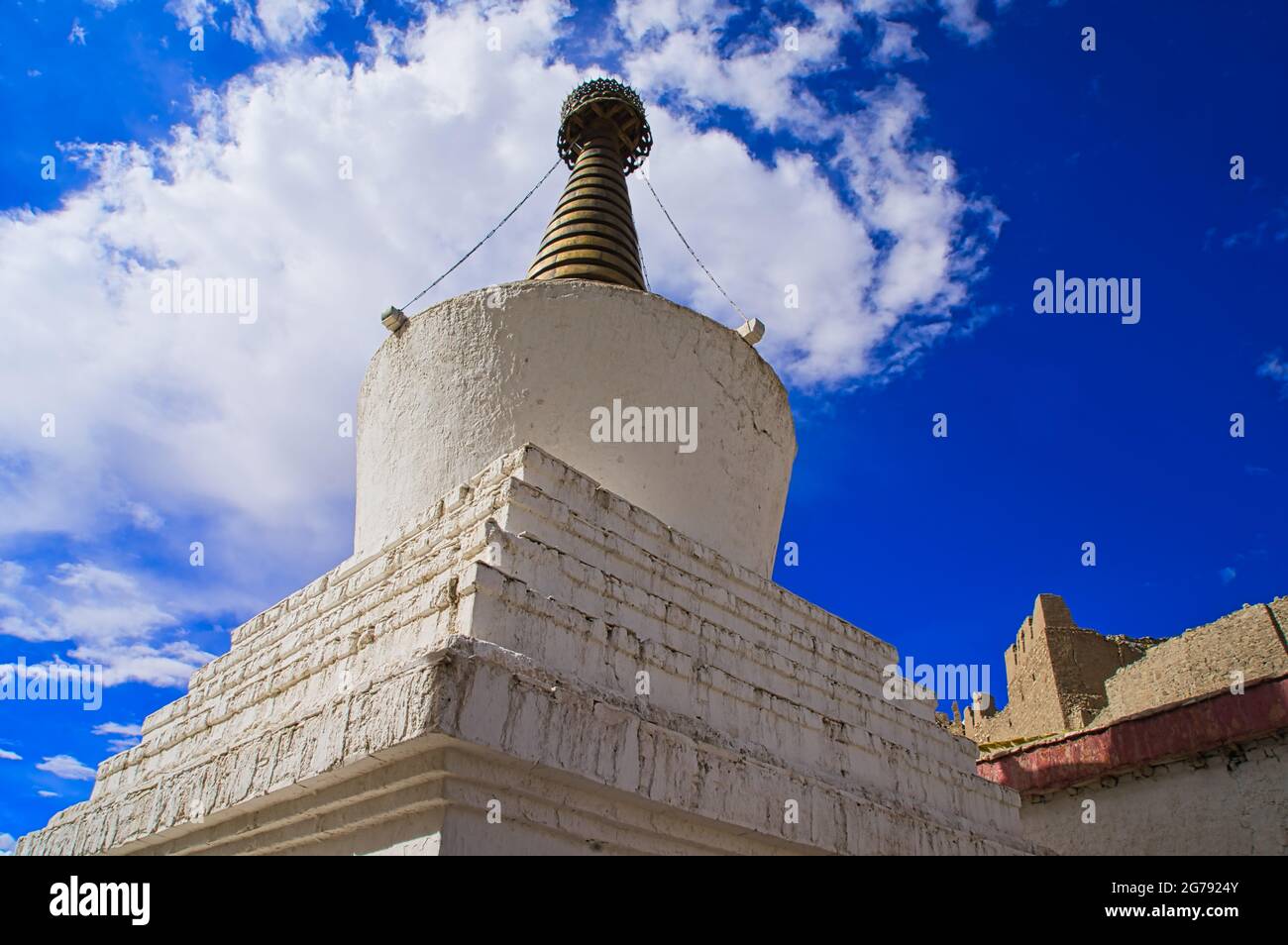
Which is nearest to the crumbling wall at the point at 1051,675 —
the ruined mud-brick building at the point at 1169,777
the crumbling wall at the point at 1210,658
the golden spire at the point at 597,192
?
the crumbling wall at the point at 1210,658

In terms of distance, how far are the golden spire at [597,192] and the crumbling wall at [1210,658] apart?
42.7ft

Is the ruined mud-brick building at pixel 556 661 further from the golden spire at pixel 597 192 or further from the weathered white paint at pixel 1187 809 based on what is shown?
the weathered white paint at pixel 1187 809

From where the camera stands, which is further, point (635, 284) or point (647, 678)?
point (635, 284)

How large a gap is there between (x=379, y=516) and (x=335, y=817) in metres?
2.78

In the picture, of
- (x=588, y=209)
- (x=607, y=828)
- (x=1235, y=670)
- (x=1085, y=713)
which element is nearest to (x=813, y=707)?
(x=607, y=828)

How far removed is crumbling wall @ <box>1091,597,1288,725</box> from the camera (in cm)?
1547

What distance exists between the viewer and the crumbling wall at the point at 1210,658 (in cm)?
1547

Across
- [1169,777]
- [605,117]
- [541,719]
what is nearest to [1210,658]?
[1169,777]

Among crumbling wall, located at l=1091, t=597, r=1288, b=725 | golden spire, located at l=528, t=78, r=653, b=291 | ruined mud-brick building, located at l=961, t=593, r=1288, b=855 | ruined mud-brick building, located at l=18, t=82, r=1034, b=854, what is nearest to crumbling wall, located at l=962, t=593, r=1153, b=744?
crumbling wall, located at l=1091, t=597, r=1288, b=725

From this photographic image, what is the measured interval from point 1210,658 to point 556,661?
1660cm

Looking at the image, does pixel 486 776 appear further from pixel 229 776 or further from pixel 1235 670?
pixel 1235 670

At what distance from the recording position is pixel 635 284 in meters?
7.80

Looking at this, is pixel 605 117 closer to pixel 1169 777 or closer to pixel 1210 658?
pixel 1169 777
